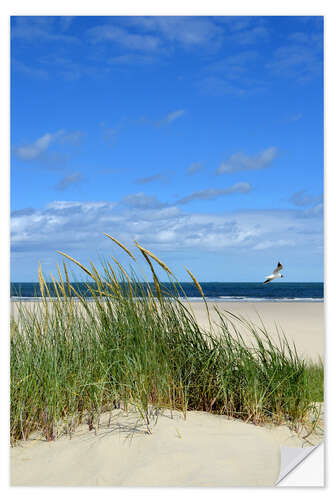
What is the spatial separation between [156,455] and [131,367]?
39cm

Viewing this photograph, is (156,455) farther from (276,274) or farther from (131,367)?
(276,274)

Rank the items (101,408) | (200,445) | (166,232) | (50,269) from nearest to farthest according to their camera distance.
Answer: (200,445)
(101,408)
(50,269)
(166,232)

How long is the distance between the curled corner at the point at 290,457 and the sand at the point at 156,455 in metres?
0.03

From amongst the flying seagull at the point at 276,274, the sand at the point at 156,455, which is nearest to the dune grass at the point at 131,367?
the sand at the point at 156,455

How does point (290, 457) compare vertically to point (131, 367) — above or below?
below

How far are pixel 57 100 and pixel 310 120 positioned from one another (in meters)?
1.49

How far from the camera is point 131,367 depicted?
2.07 m

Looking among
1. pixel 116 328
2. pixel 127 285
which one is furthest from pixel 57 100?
pixel 116 328

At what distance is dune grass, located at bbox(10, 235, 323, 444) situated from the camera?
2.13 m

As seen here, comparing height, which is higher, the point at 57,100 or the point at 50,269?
the point at 57,100

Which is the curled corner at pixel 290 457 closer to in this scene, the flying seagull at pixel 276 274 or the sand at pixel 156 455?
the sand at pixel 156 455

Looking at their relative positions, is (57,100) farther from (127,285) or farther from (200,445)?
(200,445)

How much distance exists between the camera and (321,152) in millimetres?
2535

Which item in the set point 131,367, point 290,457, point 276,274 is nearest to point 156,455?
point 131,367
